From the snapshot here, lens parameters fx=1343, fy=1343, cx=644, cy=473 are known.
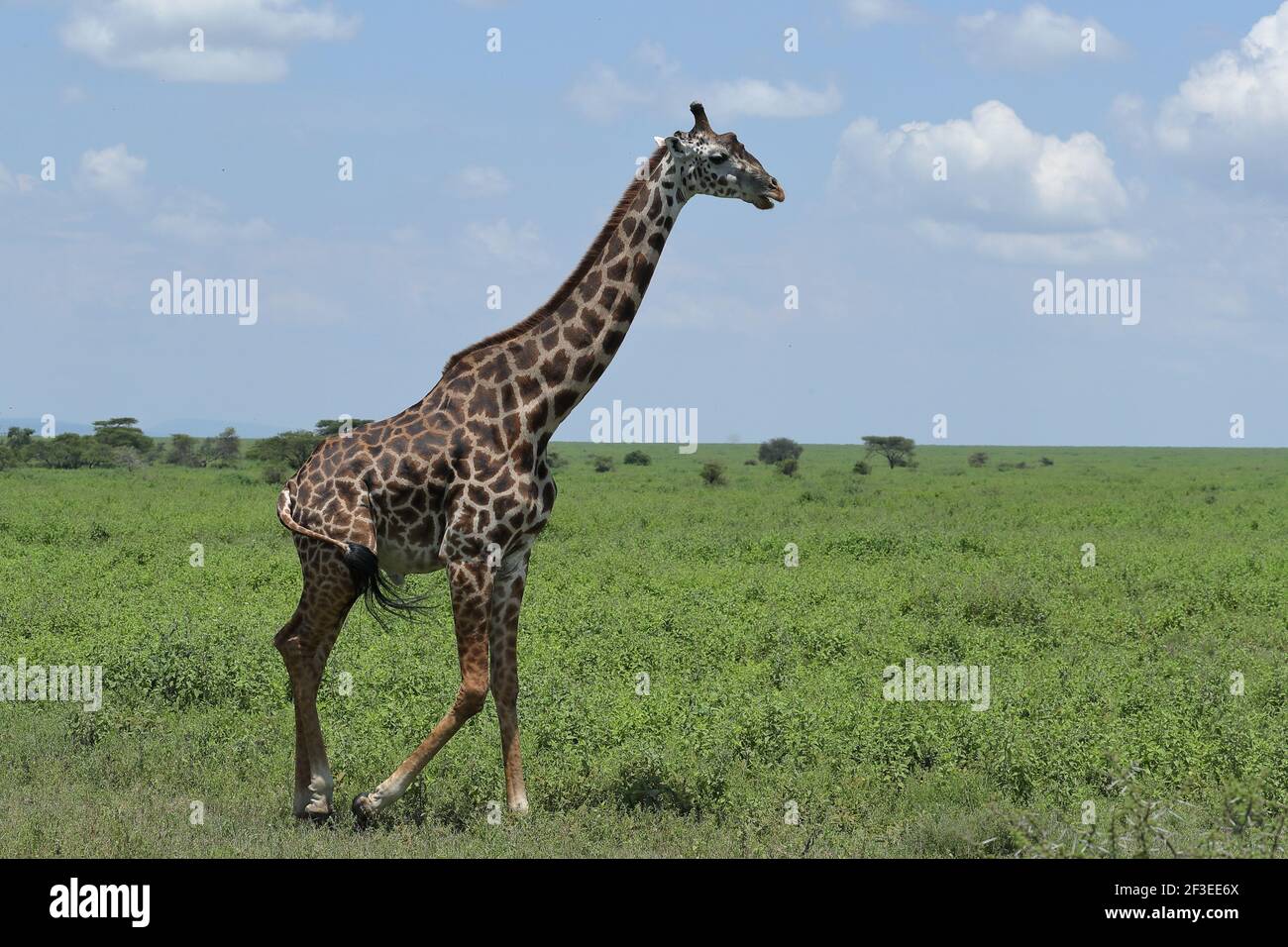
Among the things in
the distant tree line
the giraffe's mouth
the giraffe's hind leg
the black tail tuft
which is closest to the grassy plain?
the giraffe's hind leg

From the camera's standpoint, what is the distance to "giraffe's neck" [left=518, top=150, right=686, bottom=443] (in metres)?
7.32

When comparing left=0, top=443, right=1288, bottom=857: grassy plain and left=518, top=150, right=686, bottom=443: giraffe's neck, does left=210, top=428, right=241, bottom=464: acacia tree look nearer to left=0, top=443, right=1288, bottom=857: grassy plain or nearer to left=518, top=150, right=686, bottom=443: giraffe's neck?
left=0, top=443, right=1288, bottom=857: grassy plain

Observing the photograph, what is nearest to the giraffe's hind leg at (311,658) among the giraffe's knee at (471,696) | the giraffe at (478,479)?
the giraffe at (478,479)

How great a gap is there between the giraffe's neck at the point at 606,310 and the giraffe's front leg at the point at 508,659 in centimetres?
77

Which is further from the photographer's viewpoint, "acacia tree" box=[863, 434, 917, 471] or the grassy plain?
"acacia tree" box=[863, 434, 917, 471]

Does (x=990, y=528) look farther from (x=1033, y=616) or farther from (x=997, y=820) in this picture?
(x=997, y=820)

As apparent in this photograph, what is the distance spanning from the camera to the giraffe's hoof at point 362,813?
7074mm

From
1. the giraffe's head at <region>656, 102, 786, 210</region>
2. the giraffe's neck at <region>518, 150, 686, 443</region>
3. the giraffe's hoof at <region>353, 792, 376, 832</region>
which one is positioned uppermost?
the giraffe's head at <region>656, 102, 786, 210</region>

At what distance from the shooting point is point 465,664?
703cm

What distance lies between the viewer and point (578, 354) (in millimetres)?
7332

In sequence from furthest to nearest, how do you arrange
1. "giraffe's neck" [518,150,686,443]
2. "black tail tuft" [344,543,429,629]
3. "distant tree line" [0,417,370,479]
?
1. "distant tree line" [0,417,370,479]
2. "giraffe's neck" [518,150,686,443]
3. "black tail tuft" [344,543,429,629]

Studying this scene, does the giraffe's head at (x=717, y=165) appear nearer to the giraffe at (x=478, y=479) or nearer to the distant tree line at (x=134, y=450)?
the giraffe at (x=478, y=479)
